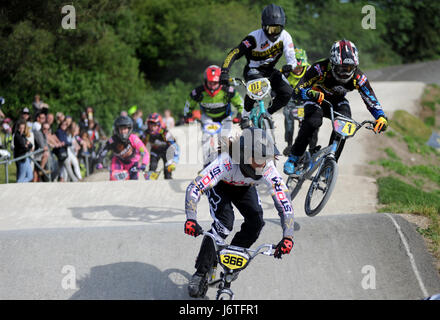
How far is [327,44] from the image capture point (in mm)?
42156

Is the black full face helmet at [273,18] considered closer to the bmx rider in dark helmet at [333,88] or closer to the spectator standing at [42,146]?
the bmx rider in dark helmet at [333,88]

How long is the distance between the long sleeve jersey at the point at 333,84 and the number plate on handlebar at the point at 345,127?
0.39 metres

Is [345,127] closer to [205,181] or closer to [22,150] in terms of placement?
[205,181]

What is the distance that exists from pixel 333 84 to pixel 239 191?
9.69ft

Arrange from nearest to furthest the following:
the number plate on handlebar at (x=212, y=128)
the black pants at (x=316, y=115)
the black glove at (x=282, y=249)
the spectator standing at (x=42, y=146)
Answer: the black glove at (x=282, y=249) < the black pants at (x=316, y=115) < the number plate on handlebar at (x=212, y=128) < the spectator standing at (x=42, y=146)

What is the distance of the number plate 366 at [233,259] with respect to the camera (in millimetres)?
4914

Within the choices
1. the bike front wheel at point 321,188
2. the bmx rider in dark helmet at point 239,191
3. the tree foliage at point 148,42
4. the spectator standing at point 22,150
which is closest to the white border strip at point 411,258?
the bike front wheel at point 321,188

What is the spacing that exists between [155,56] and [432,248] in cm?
3260

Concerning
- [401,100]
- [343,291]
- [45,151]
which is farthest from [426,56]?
[343,291]

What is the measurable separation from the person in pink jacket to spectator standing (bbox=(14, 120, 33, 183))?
9.45 feet

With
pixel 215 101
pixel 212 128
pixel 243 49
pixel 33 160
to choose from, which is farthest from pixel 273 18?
pixel 33 160

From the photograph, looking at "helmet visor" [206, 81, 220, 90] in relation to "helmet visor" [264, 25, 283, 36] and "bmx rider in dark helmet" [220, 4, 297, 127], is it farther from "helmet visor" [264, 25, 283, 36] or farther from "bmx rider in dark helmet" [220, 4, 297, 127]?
"helmet visor" [264, 25, 283, 36]
